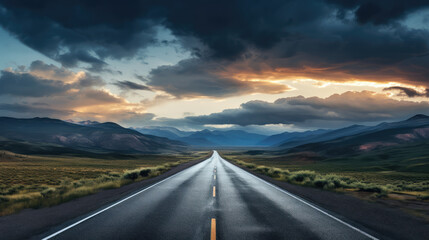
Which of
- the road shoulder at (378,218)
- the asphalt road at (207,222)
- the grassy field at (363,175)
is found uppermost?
the asphalt road at (207,222)

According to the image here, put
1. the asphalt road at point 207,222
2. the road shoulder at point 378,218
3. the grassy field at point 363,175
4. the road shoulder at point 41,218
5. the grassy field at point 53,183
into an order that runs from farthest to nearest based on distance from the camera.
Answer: the grassy field at point 363,175 → the grassy field at point 53,183 → the road shoulder at point 378,218 → the road shoulder at point 41,218 → the asphalt road at point 207,222

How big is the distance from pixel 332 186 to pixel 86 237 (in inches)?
643

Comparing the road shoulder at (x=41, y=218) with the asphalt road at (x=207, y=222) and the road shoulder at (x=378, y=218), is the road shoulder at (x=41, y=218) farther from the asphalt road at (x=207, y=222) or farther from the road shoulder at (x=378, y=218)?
the road shoulder at (x=378, y=218)

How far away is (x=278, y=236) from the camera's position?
22.7 ft

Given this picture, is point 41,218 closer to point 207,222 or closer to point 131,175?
point 207,222

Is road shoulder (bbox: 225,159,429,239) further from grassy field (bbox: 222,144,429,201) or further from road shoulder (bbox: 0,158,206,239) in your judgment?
road shoulder (bbox: 0,158,206,239)

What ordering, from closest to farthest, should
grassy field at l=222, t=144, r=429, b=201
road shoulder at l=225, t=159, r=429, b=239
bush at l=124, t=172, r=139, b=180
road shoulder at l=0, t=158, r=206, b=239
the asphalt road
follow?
the asphalt road, road shoulder at l=0, t=158, r=206, b=239, road shoulder at l=225, t=159, r=429, b=239, grassy field at l=222, t=144, r=429, b=201, bush at l=124, t=172, r=139, b=180

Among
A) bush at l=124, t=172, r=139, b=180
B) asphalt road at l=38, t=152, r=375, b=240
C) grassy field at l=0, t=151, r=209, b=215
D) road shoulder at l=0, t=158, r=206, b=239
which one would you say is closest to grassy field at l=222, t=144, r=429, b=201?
asphalt road at l=38, t=152, r=375, b=240

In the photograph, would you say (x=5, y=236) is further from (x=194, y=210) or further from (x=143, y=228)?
(x=194, y=210)

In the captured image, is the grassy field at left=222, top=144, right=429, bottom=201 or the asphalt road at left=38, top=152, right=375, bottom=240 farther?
the grassy field at left=222, top=144, right=429, bottom=201

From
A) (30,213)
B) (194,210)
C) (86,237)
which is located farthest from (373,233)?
(30,213)

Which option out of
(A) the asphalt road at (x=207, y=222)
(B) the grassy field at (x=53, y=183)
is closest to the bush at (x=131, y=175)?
(B) the grassy field at (x=53, y=183)

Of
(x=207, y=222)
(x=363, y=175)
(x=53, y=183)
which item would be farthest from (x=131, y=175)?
(x=363, y=175)

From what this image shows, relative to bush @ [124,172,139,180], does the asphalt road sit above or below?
above
